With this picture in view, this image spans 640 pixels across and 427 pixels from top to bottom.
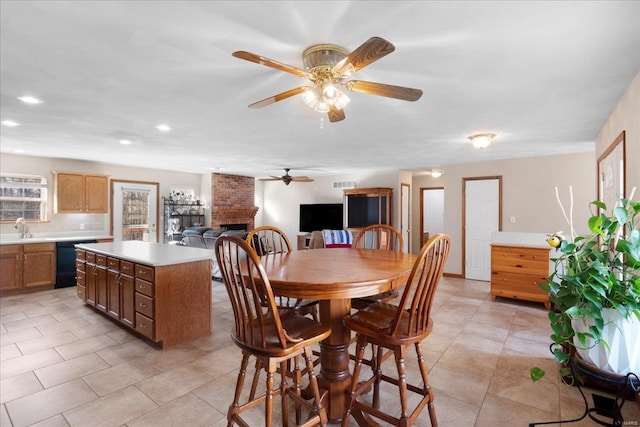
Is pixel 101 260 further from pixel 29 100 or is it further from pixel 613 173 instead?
pixel 613 173

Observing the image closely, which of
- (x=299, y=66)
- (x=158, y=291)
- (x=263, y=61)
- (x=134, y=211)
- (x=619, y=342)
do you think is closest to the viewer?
(x=263, y=61)

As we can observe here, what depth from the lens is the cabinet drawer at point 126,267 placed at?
3.09 metres

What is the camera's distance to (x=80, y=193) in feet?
18.7

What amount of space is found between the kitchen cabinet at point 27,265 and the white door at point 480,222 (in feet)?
24.1

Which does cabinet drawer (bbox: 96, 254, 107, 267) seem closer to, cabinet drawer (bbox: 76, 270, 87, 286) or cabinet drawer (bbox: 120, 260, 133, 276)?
cabinet drawer (bbox: 120, 260, 133, 276)

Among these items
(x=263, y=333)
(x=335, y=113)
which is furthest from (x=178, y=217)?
(x=263, y=333)

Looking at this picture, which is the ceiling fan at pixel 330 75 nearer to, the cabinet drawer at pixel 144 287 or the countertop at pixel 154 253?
the countertop at pixel 154 253

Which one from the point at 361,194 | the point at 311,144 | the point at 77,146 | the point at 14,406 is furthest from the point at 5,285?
the point at 361,194

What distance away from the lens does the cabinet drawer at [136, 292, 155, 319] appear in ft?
9.36

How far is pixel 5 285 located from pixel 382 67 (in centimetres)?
614

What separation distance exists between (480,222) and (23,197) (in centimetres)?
819

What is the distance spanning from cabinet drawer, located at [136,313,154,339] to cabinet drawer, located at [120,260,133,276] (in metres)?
0.43

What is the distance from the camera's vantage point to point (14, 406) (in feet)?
6.73

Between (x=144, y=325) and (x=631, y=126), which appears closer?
(x=631, y=126)
